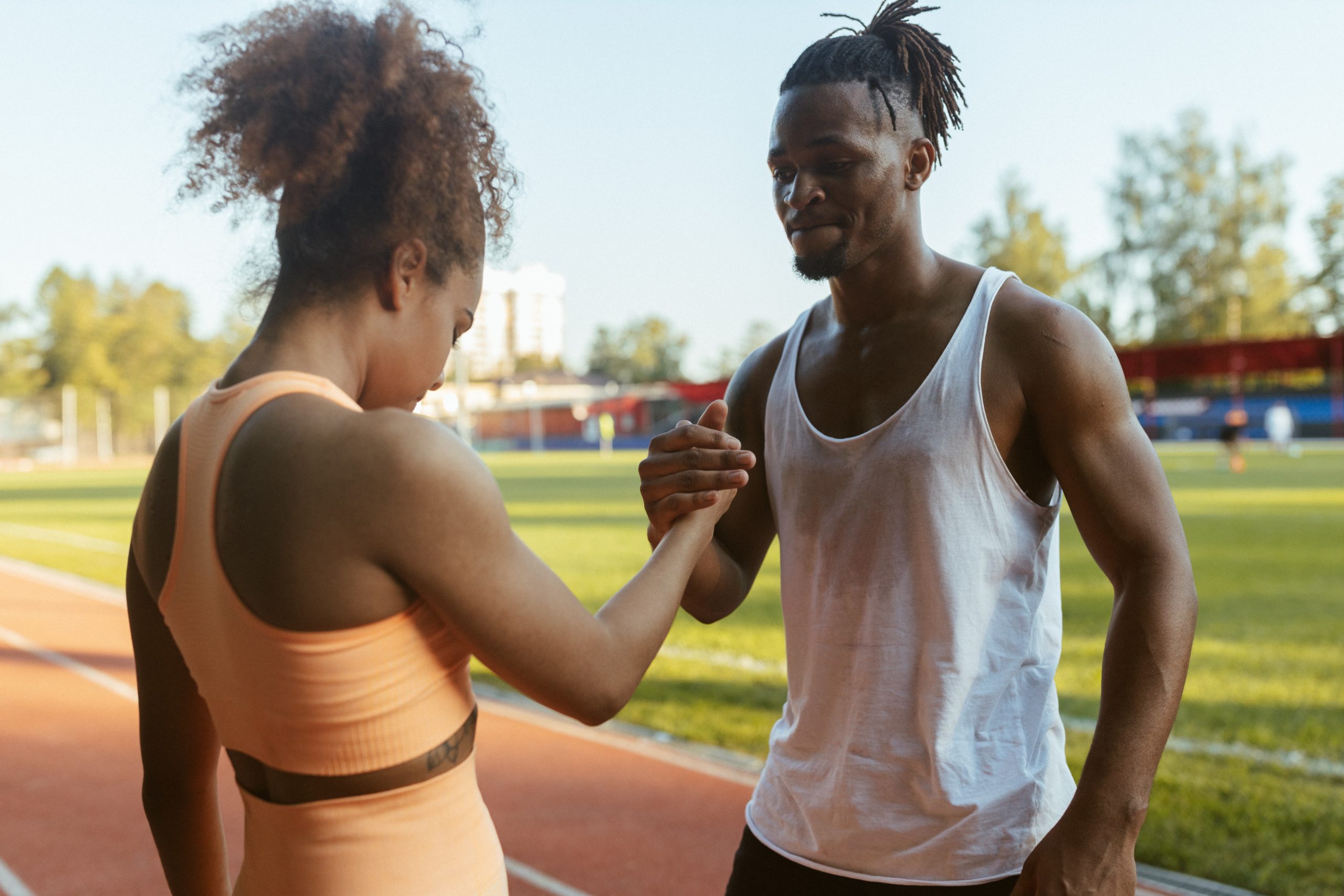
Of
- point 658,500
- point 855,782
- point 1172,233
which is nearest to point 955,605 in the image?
point 855,782

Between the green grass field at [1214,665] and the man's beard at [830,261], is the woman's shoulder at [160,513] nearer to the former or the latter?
the man's beard at [830,261]

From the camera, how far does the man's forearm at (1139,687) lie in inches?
65.3

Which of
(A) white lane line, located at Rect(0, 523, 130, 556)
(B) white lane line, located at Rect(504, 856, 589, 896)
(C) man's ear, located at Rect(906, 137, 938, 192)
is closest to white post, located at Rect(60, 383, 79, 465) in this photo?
(A) white lane line, located at Rect(0, 523, 130, 556)

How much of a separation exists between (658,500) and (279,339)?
0.68 metres

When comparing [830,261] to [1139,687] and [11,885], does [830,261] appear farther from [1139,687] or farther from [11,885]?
[11,885]

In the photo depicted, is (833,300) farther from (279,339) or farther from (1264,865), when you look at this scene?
(1264,865)

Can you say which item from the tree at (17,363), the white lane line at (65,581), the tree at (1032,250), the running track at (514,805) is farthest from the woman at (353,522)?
the tree at (17,363)

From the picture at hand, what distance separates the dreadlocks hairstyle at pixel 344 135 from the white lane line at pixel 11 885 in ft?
14.7

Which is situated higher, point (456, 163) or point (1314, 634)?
point (456, 163)

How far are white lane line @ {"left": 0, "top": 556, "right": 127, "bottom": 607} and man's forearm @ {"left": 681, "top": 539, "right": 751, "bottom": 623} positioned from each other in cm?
1091

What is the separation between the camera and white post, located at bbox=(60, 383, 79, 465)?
63781mm

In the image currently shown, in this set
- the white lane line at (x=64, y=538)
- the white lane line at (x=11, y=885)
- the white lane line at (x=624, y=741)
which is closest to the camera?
the white lane line at (x=11, y=885)

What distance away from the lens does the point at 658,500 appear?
1803 mm

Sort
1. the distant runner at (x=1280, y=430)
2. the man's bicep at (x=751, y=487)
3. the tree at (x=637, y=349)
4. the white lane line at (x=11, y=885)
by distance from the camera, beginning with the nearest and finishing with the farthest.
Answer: the man's bicep at (x=751, y=487)
the white lane line at (x=11, y=885)
the distant runner at (x=1280, y=430)
the tree at (x=637, y=349)
